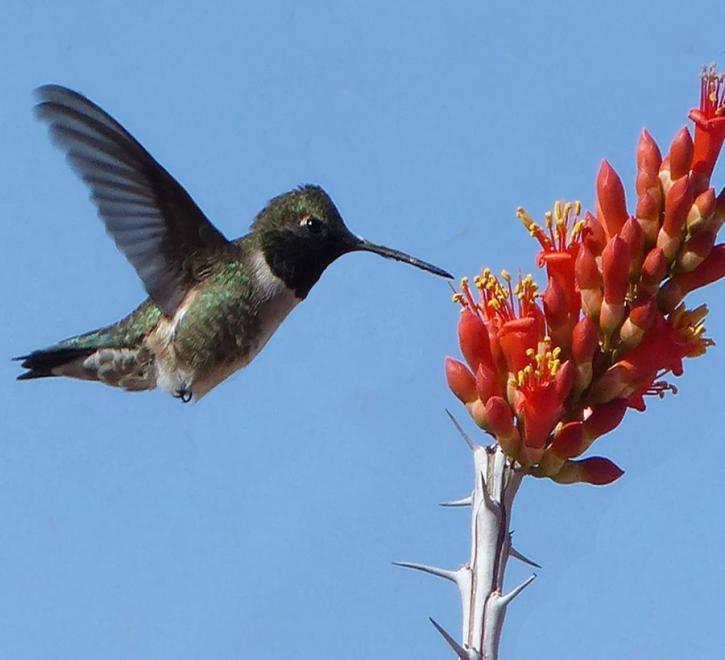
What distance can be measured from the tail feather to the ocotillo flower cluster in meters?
2.33

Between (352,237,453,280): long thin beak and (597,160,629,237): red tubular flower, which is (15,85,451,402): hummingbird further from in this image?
(597,160,629,237): red tubular flower

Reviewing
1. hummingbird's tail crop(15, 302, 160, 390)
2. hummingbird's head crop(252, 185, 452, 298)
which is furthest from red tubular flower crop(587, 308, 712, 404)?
hummingbird's tail crop(15, 302, 160, 390)

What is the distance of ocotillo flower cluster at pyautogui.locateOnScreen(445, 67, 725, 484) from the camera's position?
288 centimetres

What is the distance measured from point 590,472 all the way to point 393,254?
1.66m

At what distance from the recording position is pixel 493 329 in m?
3.08

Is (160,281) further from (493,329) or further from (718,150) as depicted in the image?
(718,150)

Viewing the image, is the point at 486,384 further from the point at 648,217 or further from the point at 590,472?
the point at 648,217

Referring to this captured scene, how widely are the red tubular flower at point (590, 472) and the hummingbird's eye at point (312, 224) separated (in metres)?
1.97

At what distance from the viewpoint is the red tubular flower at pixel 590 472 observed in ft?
9.80

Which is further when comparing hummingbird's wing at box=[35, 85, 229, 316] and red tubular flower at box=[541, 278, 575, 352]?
hummingbird's wing at box=[35, 85, 229, 316]

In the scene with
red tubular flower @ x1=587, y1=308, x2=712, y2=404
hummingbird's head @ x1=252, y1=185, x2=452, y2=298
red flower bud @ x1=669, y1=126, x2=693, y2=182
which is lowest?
red tubular flower @ x1=587, y1=308, x2=712, y2=404

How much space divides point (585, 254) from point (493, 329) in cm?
31

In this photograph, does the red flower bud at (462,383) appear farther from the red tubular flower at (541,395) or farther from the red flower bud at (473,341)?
the red tubular flower at (541,395)

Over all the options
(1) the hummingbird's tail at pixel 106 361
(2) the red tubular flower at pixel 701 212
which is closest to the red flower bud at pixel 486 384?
(2) the red tubular flower at pixel 701 212
